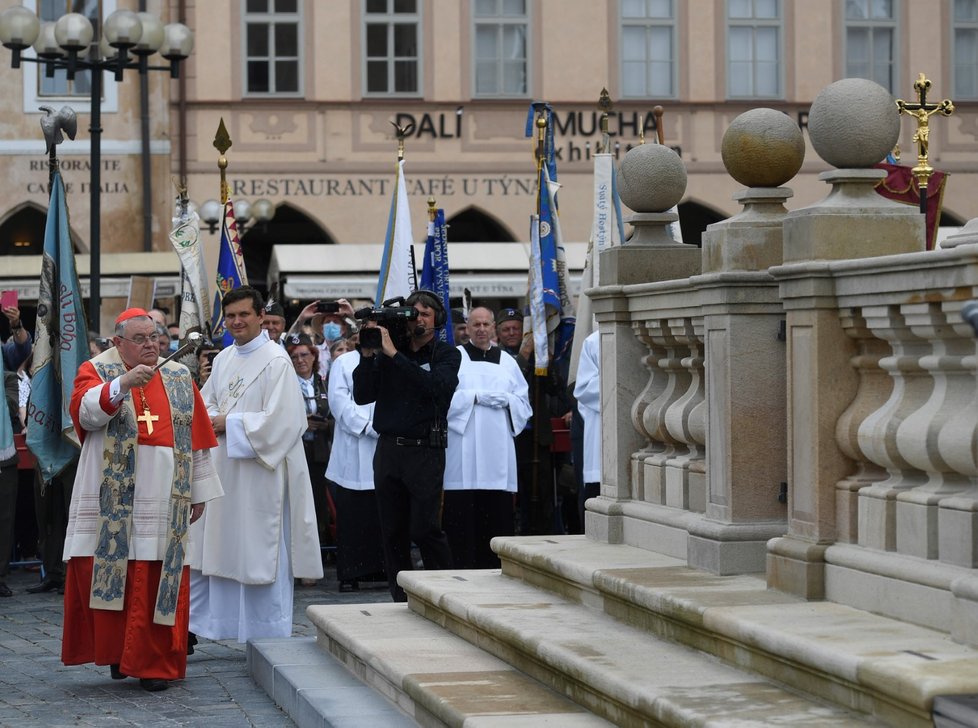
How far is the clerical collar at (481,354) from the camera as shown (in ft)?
41.0

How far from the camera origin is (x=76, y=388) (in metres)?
8.52

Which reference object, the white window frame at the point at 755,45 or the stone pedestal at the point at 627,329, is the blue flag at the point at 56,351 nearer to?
the stone pedestal at the point at 627,329

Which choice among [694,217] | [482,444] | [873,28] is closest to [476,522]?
[482,444]

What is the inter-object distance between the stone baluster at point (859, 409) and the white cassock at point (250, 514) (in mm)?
4409

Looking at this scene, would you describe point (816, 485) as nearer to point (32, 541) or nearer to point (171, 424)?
point (171, 424)

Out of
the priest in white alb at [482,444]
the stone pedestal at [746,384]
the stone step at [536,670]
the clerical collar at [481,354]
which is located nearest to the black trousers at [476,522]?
the priest in white alb at [482,444]

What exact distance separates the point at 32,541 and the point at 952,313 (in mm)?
10895

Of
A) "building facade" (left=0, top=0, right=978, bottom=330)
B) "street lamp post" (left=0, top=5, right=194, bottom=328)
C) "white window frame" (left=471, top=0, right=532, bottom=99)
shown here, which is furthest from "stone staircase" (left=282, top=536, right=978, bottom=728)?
"white window frame" (left=471, top=0, right=532, bottom=99)

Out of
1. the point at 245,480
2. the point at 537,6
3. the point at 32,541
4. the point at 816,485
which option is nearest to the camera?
the point at 816,485

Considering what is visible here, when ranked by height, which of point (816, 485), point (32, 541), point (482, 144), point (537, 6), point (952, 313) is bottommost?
point (32, 541)

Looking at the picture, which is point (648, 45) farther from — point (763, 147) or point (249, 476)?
point (763, 147)

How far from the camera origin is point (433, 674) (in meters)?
6.31

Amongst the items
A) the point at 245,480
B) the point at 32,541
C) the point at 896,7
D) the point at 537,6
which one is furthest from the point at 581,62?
the point at 245,480

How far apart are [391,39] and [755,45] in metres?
5.89
